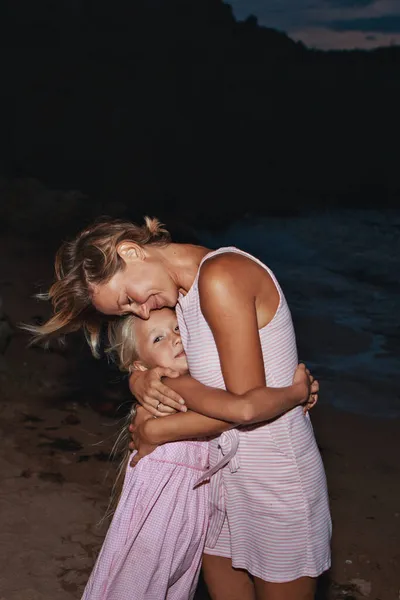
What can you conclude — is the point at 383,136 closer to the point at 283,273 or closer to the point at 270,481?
the point at 283,273

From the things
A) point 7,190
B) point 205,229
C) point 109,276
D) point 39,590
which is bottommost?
point 205,229

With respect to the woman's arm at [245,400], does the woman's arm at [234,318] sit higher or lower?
higher

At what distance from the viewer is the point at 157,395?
2.62 meters

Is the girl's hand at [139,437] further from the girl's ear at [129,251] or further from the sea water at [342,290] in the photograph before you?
the sea water at [342,290]

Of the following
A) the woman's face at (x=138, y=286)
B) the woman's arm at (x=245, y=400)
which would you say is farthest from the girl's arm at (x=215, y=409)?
the woman's face at (x=138, y=286)

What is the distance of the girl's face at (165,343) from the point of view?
9.37ft

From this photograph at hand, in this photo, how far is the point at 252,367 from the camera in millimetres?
2271

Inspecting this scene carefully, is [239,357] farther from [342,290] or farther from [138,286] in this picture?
[342,290]

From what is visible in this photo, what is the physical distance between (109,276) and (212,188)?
21.5 meters

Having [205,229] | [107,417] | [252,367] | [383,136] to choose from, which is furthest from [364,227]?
[252,367]

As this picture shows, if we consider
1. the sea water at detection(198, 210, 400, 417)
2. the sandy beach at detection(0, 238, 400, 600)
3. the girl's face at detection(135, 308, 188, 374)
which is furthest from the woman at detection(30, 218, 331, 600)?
the sea water at detection(198, 210, 400, 417)

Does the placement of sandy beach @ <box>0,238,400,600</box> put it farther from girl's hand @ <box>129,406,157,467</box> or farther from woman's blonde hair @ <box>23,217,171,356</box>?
woman's blonde hair @ <box>23,217,171,356</box>

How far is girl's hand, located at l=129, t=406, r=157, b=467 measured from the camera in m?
2.67

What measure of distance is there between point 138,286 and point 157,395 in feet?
1.17
